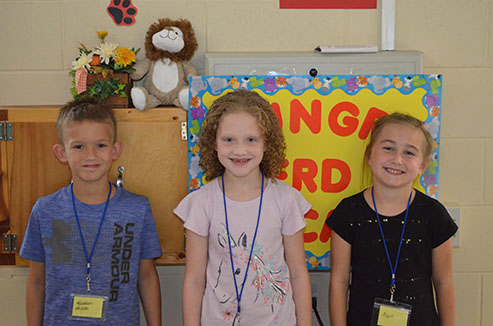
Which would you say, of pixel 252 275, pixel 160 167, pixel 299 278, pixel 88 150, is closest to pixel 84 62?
pixel 88 150

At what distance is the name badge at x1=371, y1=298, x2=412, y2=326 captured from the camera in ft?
4.60

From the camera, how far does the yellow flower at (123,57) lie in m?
1.63

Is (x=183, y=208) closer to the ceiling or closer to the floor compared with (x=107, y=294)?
closer to the ceiling

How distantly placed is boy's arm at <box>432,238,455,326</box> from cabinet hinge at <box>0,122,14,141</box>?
4.87 ft

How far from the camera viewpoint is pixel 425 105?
1.57 m

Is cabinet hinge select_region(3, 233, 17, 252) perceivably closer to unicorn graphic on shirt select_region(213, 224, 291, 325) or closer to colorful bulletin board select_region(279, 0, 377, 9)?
unicorn graphic on shirt select_region(213, 224, 291, 325)

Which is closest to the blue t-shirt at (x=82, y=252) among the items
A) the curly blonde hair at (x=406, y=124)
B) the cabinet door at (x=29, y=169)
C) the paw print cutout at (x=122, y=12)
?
the cabinet door at (x=29, y=169)

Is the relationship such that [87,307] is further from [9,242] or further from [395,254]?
[395,254]

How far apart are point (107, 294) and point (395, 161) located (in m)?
1.02

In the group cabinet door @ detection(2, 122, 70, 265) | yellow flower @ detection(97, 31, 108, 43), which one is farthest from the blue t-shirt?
yellow flower @ detection(97, 31, 108, 43)

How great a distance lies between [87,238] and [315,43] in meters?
1.16

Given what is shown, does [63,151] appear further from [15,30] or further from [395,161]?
[395,161]

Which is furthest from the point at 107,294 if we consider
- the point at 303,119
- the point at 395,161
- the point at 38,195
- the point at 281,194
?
the point at 395,161

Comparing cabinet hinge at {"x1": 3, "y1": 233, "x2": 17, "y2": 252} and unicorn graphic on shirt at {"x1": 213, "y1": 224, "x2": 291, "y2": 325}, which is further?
cabinet hinge at {"x1": 3, "y1": 233, "x2": 17, "y2": 252}
